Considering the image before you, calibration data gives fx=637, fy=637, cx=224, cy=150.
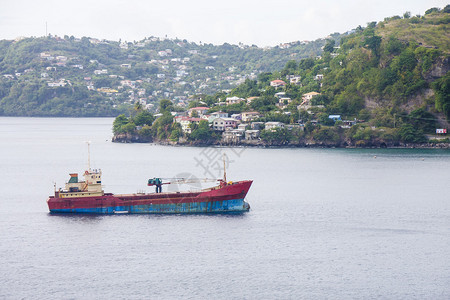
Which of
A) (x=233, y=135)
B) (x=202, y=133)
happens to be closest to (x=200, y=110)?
(x=202, y=133)

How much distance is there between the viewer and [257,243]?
40281 mm

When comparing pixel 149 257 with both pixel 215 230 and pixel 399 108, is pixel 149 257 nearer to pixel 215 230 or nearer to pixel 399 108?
pixel 215 230

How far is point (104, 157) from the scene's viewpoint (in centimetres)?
8900

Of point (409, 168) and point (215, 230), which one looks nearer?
point (215, 230)

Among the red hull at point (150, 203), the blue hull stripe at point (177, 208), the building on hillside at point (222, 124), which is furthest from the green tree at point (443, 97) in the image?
the red hull at point (150, 203)

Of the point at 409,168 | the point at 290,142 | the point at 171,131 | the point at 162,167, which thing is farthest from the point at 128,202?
the point at 171,131

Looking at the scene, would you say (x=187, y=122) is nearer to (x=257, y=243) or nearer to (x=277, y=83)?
(x=277, y=83)

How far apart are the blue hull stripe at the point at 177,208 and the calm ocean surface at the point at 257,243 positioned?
90cm

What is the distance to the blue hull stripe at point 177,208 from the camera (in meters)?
48.4

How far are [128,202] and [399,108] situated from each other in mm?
66626

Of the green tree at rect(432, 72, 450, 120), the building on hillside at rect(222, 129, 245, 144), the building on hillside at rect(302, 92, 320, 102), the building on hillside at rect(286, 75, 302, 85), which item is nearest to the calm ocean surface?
the green tree at rect(432, 72, 450, 120)

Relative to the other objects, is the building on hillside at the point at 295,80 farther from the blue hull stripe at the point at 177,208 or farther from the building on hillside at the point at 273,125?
the blue hull stripe at the point at 177,208

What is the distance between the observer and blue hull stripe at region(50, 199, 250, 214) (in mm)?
48406

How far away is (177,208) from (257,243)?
10.3m
